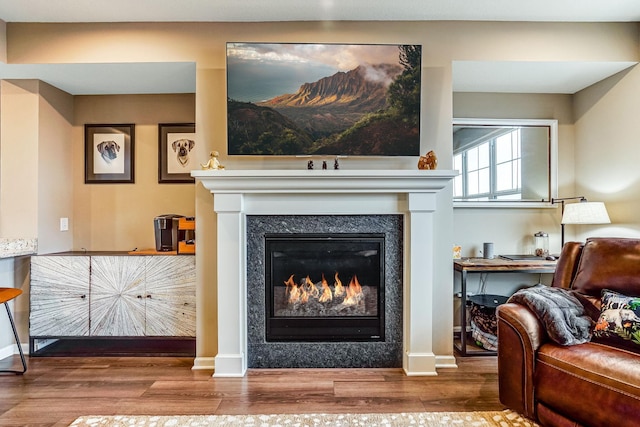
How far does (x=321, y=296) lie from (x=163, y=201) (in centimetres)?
176

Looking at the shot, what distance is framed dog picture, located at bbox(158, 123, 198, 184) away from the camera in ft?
10.8

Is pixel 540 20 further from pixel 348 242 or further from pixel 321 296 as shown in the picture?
pixel 321 296

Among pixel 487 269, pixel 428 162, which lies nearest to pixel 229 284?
pixel 428 162

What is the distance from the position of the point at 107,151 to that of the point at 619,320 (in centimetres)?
398

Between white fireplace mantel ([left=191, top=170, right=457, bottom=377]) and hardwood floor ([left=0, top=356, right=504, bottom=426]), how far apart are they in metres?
0.19

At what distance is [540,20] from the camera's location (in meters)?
2.66

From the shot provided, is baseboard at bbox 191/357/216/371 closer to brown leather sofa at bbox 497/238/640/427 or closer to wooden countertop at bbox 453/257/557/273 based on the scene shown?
brown leather sofa at bbox 497/238/640/427

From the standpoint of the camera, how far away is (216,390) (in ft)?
7.63

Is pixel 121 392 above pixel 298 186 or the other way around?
the other way around

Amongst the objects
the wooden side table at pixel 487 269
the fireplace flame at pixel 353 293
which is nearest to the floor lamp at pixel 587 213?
the wooden side table at pixel 487 269

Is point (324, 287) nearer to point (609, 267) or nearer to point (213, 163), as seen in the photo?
point (213, 163)

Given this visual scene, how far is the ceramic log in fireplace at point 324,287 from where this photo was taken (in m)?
2.66

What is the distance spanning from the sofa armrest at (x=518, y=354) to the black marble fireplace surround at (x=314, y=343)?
79 cm

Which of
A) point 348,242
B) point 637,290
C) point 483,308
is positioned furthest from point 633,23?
point 348,242
